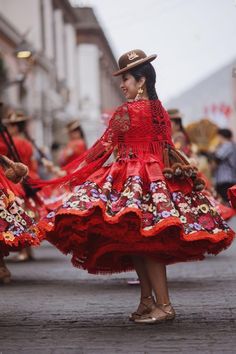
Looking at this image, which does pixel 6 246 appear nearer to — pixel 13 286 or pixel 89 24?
pixel 13 286

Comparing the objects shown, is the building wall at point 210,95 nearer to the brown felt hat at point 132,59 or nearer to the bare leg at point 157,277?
the brown felt hat at point 132,59

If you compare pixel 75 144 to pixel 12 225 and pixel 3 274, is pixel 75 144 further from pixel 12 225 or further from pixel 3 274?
pixel 12 225

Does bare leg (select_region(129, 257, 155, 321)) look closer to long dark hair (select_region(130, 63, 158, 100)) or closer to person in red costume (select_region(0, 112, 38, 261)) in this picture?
long dark hair (select_region(130, 63, 158, 100))

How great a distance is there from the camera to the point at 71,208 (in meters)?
6.05

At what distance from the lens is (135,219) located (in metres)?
6.05

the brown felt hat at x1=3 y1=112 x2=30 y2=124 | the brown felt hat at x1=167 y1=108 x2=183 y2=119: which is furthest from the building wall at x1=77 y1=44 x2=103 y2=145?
the brown felt hat at x1=167 y1=108 x2=183 y2=119

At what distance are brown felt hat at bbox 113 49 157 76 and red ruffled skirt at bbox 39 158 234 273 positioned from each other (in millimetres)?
594

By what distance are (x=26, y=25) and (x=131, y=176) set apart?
32.3 meters

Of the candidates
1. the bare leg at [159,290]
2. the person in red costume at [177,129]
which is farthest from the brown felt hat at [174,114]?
the bare leg at [159,290]

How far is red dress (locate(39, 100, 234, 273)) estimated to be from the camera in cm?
605

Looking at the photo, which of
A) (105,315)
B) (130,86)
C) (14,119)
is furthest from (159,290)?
(14,119)

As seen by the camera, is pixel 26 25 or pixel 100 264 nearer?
pixel 100 264

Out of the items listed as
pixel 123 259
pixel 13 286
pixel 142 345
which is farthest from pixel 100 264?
pixel 13 286

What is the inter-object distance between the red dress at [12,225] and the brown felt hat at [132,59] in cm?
105
